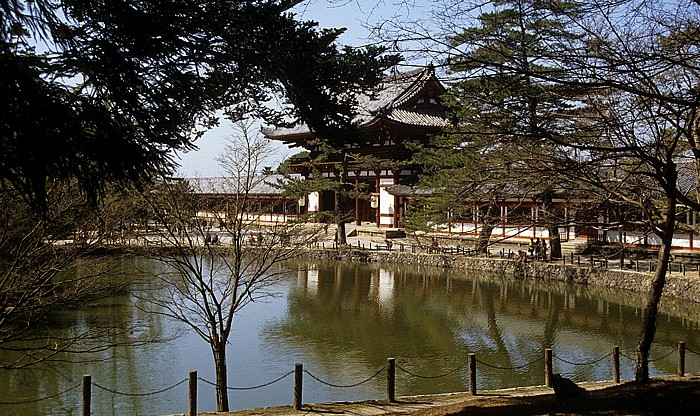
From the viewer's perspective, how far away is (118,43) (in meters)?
4.10

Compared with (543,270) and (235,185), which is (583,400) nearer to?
(235,185)

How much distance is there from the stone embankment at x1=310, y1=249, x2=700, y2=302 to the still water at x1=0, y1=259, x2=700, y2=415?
55 centimetres

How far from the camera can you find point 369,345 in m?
11.5

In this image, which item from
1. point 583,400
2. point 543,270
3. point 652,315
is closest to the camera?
point 583,400

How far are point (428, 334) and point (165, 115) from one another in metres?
9.33

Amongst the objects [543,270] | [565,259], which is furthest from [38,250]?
[565,259]

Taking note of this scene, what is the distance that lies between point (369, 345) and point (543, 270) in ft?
33.0

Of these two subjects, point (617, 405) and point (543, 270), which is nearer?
point (617, 405)

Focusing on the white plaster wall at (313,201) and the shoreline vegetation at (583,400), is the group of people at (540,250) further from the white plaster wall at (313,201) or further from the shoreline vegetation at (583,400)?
the white plaster wall at (313,201)

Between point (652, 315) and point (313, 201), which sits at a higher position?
point (313, 201)

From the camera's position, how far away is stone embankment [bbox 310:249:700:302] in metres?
15.9

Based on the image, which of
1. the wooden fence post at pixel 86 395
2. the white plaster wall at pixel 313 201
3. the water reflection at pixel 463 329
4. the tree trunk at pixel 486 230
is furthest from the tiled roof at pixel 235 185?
the tree trunk at pixel 486 230

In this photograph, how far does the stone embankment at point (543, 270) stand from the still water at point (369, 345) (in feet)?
1.79

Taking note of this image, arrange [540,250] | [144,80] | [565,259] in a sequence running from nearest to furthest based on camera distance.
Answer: [144,80]
[565,259]
[540,250]
